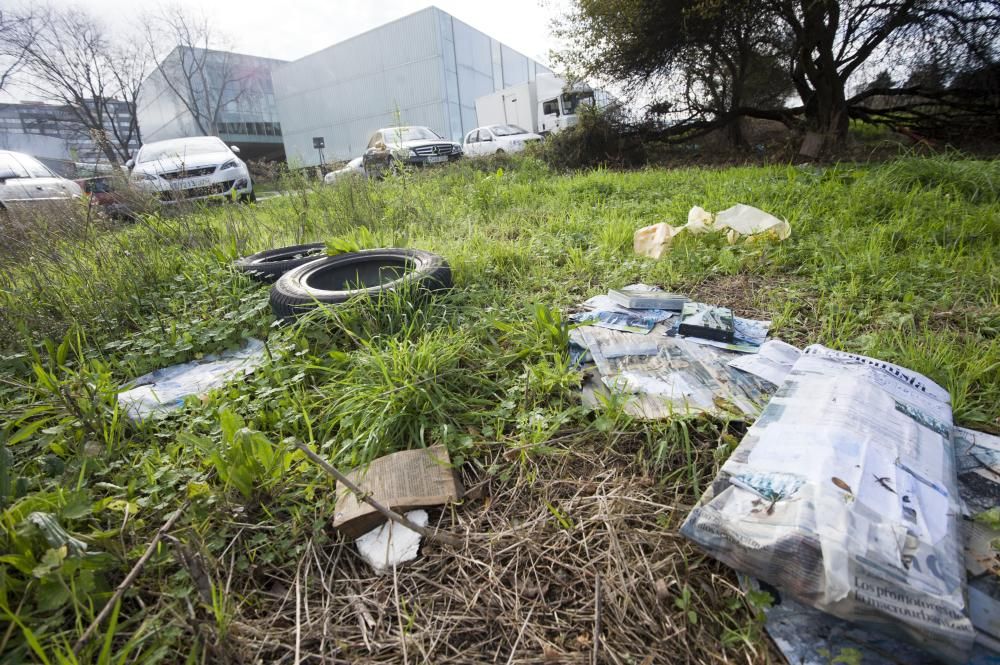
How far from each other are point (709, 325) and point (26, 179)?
7591 mm

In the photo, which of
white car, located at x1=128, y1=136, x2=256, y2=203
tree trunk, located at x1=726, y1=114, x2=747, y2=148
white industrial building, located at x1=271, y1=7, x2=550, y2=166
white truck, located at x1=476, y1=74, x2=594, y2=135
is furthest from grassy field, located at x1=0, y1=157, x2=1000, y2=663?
white industrial building, located at x1=271, y1=7, x2=550, y2=166

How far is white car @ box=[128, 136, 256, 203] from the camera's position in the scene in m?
4.58

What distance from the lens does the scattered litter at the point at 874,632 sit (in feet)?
2.39

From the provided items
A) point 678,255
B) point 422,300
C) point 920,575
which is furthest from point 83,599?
point 678,255

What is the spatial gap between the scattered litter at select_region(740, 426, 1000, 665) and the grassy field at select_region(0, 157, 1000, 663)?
0.17 feet

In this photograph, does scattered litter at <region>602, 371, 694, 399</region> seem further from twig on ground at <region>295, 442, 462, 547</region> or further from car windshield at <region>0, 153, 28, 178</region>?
car windshield at <region>0, 153, 28, 178</region>

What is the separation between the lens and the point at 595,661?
2.56ft

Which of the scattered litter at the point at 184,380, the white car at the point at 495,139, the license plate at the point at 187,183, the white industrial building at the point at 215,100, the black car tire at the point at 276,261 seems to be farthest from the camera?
the white industrial building at the point at 215,100

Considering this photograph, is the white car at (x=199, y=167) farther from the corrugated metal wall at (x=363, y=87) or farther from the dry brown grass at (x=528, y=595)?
the corrugated metal wall at (x=363, y=87)

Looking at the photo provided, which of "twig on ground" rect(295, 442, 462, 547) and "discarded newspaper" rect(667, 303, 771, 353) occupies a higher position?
"discarded newspaper" rect(667, 303, 771, 353)

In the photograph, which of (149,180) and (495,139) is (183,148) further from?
(495,139)

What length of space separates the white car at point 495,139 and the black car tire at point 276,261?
374 inches

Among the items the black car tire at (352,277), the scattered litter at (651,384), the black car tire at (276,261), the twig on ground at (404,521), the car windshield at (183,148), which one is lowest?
the twig on ground at (404,521)

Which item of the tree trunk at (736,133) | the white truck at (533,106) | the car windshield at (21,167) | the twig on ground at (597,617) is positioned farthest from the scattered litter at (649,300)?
the white truck at (533,106)
